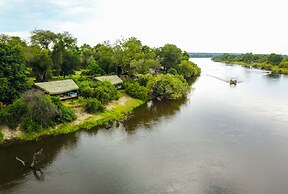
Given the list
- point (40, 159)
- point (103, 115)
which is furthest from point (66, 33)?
point (40, 159)

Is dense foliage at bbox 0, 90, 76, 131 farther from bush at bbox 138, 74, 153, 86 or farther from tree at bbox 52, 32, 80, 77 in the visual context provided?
bush at bbox 138, 74, 153, 86

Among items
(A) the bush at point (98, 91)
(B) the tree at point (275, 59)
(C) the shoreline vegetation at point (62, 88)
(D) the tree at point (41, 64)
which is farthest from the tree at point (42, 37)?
(B) the tree at point (275, 59)

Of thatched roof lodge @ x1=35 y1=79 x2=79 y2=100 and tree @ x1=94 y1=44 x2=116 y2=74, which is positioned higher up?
tree @ x1=94 y1=44 x2=116 y2=74

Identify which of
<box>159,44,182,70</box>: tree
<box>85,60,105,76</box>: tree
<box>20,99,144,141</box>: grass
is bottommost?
<box>20,99,144,141</box>: grass

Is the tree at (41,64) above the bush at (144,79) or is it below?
above

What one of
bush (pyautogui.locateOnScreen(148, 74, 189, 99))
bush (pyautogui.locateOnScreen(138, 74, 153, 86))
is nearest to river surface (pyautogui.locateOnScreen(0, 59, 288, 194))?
bush (pyautogui.locateOnScreen(148, 74, 189, 99))

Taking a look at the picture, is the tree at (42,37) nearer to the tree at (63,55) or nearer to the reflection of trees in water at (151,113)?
the tree at (63,55)

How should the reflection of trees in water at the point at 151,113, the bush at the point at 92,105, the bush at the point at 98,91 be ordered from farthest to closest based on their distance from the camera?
1. the bush at the point at 98,91
2. the bush at the point at 92,105
3. the reflection of trees in water at the point at 151,113

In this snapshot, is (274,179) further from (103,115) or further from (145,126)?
(103,115)
